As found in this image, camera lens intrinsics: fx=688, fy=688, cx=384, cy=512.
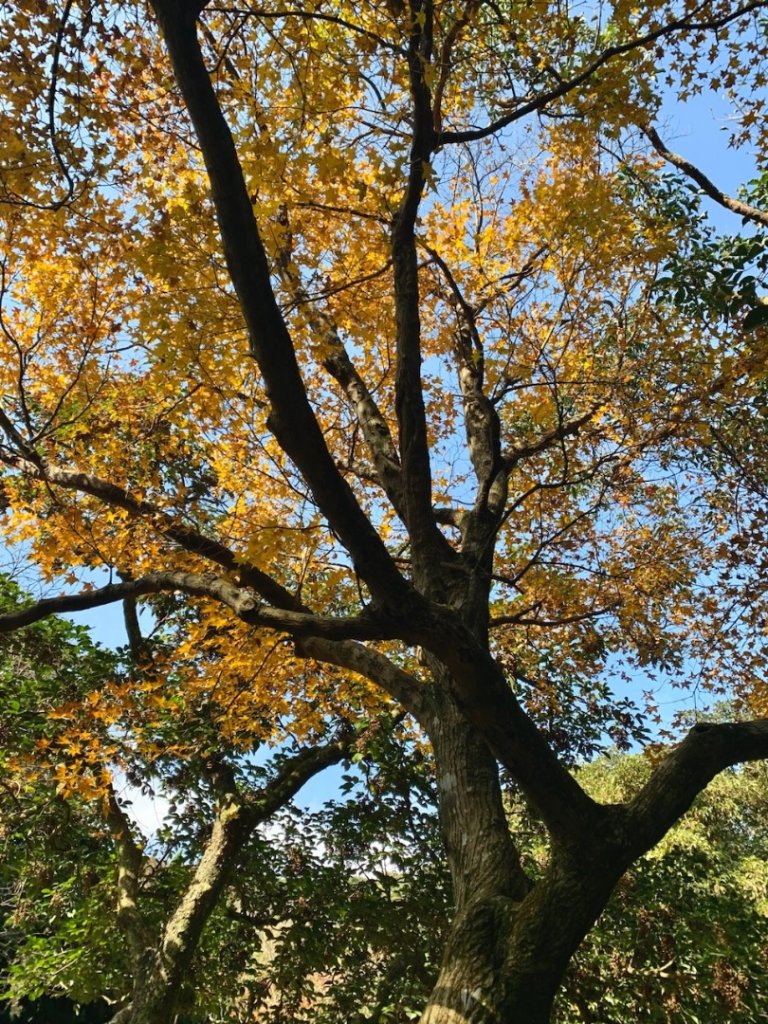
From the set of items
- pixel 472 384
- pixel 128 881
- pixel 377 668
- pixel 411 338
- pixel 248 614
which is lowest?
pixel 128 881

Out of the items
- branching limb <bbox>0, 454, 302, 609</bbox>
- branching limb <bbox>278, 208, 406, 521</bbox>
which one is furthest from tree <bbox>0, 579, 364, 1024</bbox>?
branching limb <bbox>278, 208, 406, 521</bbox>

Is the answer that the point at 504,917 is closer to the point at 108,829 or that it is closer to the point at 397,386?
the point at 397,386

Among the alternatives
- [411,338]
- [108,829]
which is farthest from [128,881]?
[411,338]

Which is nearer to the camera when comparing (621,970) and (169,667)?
(621,970)

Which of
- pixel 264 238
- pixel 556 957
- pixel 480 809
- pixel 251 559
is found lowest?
pixel 556 957

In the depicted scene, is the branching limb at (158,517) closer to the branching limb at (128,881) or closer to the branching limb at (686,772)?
the branching limb at (686,772)

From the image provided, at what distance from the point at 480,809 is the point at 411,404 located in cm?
191

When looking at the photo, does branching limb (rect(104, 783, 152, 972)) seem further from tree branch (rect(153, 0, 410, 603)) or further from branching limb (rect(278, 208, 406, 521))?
tree branch (rect(153, 0, 410, 603))

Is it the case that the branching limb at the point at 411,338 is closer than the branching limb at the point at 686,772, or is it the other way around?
the branching limb at the point at 686,772

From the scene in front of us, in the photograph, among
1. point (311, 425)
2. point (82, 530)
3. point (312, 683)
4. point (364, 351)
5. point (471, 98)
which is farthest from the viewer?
point (312, 683)

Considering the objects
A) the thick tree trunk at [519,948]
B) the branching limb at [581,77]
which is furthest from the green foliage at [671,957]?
the branching limb at [581,77]

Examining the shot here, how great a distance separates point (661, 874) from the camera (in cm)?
622

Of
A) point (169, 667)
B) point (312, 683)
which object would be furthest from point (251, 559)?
point (169, 667)

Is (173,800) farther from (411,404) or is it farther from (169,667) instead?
(411,404)
